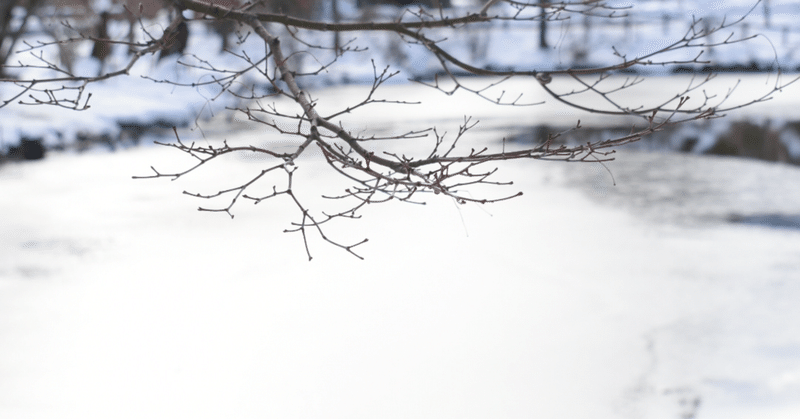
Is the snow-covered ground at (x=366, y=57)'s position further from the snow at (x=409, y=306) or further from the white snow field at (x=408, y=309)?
the white snow field at (x=408, y=309)

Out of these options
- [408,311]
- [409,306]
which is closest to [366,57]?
[409,306]

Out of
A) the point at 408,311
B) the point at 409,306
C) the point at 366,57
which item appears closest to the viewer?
the point at 408,311

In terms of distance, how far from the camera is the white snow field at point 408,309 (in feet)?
18.5

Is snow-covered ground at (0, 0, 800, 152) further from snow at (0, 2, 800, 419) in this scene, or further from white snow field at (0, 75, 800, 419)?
white snow field at (0, 75, 800, 419)

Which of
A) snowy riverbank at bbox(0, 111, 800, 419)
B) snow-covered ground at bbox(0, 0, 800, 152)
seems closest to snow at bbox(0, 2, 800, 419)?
snowy riverbank at bbox(0, 111, 800, 419)

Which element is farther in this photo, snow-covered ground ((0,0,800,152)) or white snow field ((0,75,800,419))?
snow-covered ground ((0,0,800,152))

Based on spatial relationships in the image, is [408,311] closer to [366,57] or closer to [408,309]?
[408,309]

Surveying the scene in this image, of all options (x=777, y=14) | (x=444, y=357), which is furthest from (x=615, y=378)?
(x=777, y=14)

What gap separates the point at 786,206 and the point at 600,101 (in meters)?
14.3

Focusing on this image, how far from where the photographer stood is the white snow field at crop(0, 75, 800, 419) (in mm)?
5637

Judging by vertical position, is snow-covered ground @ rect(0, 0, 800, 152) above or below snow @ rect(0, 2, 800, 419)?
above

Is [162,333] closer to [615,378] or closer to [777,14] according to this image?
[615,378]

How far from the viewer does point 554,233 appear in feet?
32.9

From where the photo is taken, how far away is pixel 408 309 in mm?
7328
